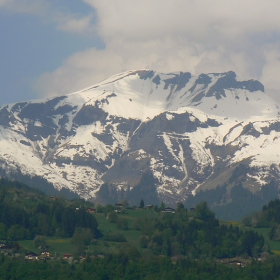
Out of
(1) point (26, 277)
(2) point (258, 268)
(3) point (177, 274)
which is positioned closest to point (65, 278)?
(1) point (26, 277)

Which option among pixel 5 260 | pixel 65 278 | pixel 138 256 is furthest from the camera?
pixel 138 256

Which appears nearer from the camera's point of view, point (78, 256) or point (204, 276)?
Result: point (204, 276)

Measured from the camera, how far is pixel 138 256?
616ft

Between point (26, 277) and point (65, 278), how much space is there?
709 centimetres

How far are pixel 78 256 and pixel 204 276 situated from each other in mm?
33709

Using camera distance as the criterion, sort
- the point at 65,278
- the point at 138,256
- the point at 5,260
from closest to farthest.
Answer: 1. the point at 65,278
2. the point at 5,260
3. the point at 138,256

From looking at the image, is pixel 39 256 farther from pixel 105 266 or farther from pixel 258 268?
pixel 258 268

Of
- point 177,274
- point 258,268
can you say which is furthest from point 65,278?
point 258,268

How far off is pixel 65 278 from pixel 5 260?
1726cm

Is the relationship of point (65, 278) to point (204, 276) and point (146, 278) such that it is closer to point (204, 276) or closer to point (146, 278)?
point (146, 278)

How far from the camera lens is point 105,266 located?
174500 mm

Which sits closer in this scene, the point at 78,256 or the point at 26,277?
the point at 26,277

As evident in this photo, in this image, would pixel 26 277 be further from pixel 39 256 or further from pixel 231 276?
pixel 231 276

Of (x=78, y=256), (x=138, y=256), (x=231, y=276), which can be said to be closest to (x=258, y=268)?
(x=231, y=276)
